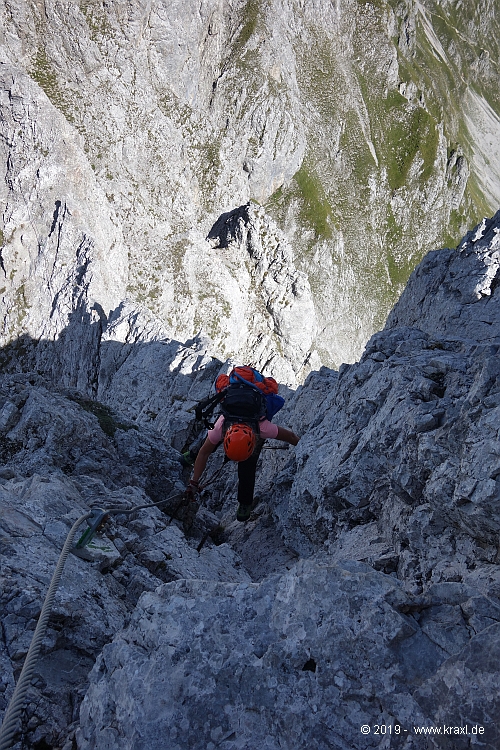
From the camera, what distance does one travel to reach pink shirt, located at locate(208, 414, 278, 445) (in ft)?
41.9

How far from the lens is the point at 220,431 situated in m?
12.7

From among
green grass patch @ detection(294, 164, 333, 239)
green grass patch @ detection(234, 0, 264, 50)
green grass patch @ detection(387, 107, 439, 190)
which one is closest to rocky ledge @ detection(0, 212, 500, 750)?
green grass patch @ detection(294, 164, 333, 239)

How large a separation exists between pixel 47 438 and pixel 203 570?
655cm

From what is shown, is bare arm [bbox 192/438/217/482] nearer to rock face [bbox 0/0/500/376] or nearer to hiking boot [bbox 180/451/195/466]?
hiking boot [bbox 180/451/195/466]

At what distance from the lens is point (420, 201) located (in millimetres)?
104375

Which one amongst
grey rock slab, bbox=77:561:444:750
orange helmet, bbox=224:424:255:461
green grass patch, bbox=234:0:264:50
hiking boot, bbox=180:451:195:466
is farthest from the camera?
green grass patch, bbox=234:0:264:50

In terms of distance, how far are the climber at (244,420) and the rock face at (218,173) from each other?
80.1 feet

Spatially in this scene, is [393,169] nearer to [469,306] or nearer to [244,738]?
[469,306]

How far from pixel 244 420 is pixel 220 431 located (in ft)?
3.39

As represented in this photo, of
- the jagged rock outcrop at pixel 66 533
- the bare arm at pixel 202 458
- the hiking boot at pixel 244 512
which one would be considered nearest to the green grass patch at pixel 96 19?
the jagged rock outcrop at pixel 66 533

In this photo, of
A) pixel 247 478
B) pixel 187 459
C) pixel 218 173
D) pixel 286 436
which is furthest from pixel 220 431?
pixel 218 173

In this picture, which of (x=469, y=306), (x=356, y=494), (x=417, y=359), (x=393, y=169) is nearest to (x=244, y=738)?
(x=356, y=494)

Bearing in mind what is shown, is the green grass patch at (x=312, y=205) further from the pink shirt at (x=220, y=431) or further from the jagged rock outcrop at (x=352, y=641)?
the jagged rock outcrop at (x=352, y=641)

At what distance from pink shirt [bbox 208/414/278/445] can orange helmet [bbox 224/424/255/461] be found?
5.43 feet
